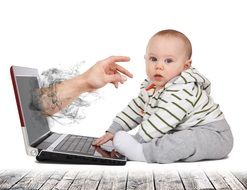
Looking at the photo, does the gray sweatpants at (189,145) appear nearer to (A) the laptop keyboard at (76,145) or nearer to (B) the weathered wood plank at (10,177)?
(A) the laptop keyboard at (76,145)

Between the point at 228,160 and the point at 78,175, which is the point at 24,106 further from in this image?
the point at 228,160

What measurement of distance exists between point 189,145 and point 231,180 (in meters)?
0.23

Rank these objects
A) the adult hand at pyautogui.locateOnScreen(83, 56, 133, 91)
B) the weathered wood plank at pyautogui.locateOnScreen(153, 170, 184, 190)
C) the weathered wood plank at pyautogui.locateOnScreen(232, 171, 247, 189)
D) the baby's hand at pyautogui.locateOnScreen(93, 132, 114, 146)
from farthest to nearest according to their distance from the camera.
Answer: the adult hand at pyautogui.locateOnScreen(83, 56, 133, 91)
the baby's hand at pyautogui.locateOnScreen(93, 132, 114, 146)
the weathered wood plank at pyautogui.locateOnScreen(232, 171, 247, 189)
the weathered wood plank at pyautogui.locateOnScreen(153, 170, 184, 190)

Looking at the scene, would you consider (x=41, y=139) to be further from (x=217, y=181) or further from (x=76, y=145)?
(x=217, y=181)

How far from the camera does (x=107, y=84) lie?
2562 mm

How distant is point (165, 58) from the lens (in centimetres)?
229

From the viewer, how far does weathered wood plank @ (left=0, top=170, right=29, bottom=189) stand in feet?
7.22

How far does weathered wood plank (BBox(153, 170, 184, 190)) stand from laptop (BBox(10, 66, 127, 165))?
0.15m

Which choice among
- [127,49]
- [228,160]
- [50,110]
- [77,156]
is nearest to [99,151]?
[77,156]

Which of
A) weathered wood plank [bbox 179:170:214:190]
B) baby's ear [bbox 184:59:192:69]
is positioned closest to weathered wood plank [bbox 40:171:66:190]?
weathered wood plank [bbox 179:170:214:190]

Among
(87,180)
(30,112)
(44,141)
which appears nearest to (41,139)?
(44,141)

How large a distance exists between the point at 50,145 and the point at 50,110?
20 cm

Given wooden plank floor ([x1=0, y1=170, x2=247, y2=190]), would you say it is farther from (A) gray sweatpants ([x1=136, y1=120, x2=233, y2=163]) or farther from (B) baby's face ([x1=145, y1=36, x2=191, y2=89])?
(B) baby's face ([x1=145, y1=36, x2=191, y2=89])

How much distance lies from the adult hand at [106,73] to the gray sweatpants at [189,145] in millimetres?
425
